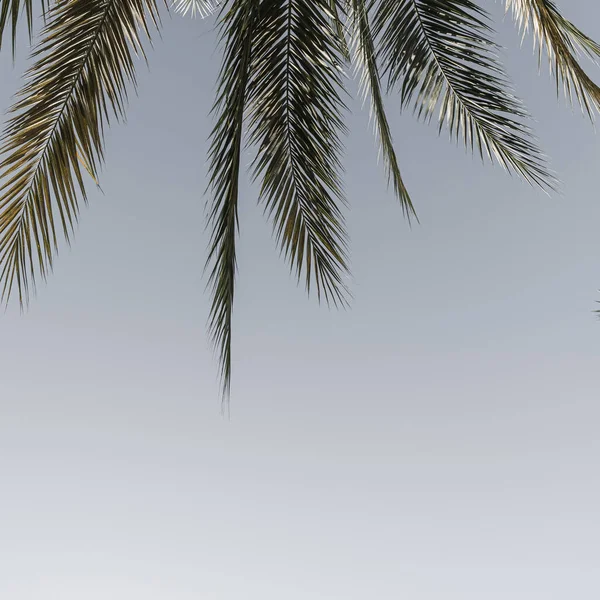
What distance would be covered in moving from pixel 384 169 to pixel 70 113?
8.59 feet

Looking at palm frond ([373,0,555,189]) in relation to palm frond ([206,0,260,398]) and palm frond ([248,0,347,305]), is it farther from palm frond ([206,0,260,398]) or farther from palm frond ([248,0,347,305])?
palm frond ([206,0,260,398])

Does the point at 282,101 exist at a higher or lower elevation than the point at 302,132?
higher

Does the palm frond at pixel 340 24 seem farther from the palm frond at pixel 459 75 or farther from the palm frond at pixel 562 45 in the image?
the palm frond at pixel 562 45

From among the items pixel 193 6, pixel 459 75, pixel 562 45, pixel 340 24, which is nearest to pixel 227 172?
pixel 340 24

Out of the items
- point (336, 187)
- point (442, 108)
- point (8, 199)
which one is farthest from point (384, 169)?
point (8, 199)

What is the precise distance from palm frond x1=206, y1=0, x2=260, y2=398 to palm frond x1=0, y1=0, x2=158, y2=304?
52 centimetres

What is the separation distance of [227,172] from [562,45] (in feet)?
6.50

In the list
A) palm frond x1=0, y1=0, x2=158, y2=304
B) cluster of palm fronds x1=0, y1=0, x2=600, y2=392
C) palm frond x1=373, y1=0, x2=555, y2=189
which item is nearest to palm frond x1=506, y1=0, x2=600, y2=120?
cluster of palm fronds x1=0, y1=0, x2=600, y2=392

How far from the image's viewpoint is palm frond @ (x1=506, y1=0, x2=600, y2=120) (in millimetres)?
3771

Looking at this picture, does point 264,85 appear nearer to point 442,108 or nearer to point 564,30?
point 442,108

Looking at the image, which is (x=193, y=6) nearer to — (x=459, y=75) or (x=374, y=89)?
(x=374, y=89)

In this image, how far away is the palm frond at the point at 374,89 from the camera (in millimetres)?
4418

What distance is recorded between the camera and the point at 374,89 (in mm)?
4832

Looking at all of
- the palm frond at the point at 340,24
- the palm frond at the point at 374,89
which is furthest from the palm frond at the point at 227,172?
the palm frond at the point at 374,89
